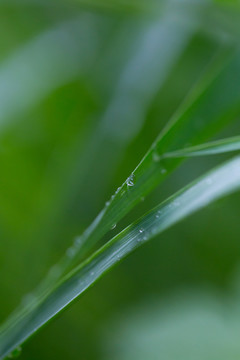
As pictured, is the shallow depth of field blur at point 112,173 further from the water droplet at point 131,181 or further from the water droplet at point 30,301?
the water droplet at point 131,181

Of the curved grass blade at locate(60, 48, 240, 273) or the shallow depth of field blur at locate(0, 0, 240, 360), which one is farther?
the shallow depth of field blur at locate(0, 0, 240, 360)

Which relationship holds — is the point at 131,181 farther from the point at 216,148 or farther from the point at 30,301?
the point at 30,301

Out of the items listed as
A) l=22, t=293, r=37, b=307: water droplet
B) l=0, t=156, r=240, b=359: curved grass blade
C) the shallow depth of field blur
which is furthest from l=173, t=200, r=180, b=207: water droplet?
the shallow depth of field blur

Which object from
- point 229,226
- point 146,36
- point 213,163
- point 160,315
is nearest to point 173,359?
point 160,315

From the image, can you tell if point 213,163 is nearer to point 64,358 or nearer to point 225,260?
point 225,260

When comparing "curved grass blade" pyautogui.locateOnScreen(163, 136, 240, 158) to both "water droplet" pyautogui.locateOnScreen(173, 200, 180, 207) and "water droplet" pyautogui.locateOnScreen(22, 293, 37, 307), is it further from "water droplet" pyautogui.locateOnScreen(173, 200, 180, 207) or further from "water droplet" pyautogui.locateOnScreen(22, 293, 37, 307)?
"water droplet" pyautogui.locateOnScreen(22, 293, 37, 307)

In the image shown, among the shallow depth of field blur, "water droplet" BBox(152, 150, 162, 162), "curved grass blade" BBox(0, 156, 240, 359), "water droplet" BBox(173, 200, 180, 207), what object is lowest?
"curved grass blade" BBox(0, 156, 240, 359)
